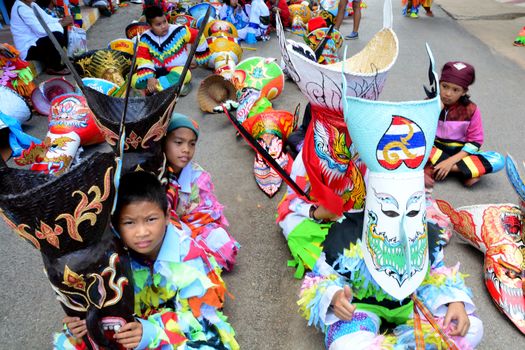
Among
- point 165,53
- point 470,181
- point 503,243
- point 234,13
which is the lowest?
point 234,13

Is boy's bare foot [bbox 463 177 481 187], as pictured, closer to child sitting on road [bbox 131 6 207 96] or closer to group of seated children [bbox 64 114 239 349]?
group of seated children [bbox 64 114 239 349]

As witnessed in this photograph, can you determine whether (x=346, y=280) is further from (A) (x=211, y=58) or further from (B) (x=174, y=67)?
(A) (x=211, y=58)

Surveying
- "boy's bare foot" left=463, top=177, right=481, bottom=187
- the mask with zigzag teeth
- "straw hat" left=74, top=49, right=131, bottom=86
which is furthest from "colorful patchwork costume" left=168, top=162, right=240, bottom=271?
"straw hat" left=74, top=49, right=131, bottom=86

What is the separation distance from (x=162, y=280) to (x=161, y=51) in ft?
11.5

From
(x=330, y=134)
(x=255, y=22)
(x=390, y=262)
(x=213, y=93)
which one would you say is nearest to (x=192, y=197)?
(x=330, y=134)

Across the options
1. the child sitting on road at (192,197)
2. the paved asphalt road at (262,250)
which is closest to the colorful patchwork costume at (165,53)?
the paved asphalt road at (262,250)

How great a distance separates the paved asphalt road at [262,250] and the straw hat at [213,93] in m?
0.14

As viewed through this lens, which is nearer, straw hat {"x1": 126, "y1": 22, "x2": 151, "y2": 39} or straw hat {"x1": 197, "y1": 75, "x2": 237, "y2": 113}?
straw hat {"x1": 197, "y1": 75, "x2": 237, "y2": 113}

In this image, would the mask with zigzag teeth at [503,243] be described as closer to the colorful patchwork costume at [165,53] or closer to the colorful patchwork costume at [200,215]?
the colorful patchwork costume at [200,215]

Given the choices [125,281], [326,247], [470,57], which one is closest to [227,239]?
[326,247]

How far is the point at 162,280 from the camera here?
1681mm

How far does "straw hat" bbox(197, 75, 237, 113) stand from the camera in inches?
162

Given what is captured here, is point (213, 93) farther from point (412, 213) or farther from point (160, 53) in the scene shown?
point (412, 213)

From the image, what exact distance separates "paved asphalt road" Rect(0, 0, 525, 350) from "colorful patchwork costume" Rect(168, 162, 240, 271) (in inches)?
6.7
